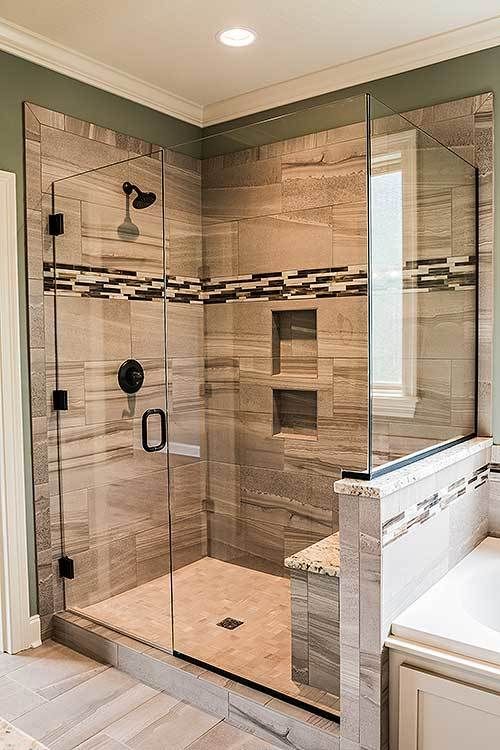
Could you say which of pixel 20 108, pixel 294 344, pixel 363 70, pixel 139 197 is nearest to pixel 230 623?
pixel 294 344

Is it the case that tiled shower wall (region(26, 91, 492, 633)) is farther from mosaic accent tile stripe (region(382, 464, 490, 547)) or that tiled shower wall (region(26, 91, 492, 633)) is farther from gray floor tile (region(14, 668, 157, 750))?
gray floor tile (region(14, 668, 157, 750))

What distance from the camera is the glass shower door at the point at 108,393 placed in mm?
2941

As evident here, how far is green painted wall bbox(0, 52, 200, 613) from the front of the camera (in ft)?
8.98

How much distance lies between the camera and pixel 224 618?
260 centimetres

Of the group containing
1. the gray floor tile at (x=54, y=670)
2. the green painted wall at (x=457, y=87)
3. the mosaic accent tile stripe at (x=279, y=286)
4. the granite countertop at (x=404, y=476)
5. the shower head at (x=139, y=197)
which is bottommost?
the gray floor tile at (x=54, y=670)

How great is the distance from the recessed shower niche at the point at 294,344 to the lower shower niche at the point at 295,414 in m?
0.09

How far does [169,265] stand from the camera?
274 centimetres

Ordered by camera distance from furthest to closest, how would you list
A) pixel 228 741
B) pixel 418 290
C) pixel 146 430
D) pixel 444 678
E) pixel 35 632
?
pixel 146 430 < pixel 35 632 < pixel 418 290 < pixel 228 741 < pixel 444 678

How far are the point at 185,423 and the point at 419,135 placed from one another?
1433 mm

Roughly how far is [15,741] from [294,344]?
180cm

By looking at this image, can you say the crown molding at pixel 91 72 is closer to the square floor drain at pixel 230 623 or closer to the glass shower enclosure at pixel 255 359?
the glass shower enclosure at pixel 255 359

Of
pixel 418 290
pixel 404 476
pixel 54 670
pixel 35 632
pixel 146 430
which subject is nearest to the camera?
pixel 404 476

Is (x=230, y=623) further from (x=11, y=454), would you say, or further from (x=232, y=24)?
(x=232, y=24)

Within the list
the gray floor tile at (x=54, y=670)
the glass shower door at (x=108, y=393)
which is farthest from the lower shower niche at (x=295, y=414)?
the gray floor tile at (x=54, y=670)
